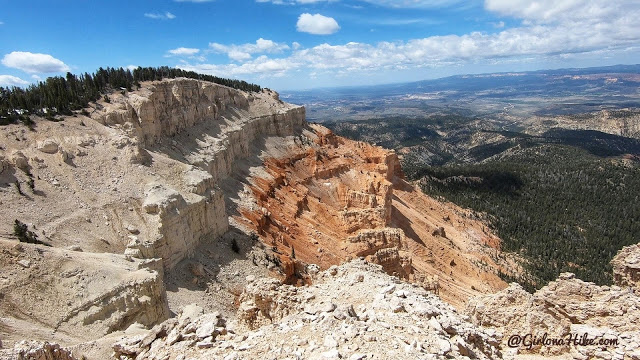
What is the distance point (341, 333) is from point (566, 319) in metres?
9.63

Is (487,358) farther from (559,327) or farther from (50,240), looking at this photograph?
(50,240)

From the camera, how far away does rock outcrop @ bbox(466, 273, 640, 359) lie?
11969 mm

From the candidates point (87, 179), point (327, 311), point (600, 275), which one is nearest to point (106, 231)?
point (87, 179)

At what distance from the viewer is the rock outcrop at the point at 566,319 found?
12.0m

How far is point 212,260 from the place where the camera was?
27125 millimetres

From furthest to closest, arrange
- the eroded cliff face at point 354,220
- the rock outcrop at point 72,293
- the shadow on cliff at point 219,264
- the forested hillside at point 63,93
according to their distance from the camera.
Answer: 1. the eroded cliff face at point 354,220
2. the forested hillside at point 63,93
3. the shadow on cliff at point 219,264
4. the rock outcrop at point 72,293

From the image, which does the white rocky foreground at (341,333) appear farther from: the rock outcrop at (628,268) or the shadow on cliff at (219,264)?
the shadow on cliff at (219,264)

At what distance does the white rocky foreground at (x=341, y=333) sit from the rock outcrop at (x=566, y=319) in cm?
204

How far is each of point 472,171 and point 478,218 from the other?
3893cm

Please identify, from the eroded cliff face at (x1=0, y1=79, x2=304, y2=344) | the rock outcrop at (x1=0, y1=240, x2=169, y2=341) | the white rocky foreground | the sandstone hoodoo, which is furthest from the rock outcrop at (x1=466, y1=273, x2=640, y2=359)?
the eroded cliff face at (x1=0, y1=79, x2=304, y2=344)

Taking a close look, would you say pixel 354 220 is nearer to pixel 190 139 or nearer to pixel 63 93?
pixel 190 139

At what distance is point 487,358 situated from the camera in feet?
34.6

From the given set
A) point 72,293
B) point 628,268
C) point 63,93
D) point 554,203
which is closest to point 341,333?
point 72,293

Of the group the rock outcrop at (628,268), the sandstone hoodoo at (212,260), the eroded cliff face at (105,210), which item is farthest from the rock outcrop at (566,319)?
the eroded cliff face at (105,210)
